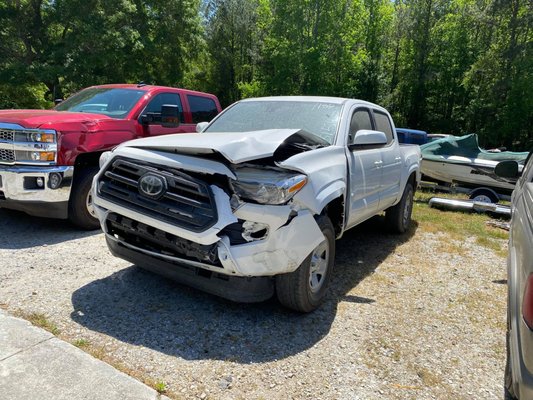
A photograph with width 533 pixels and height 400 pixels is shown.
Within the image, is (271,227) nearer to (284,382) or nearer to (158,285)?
(284,382)

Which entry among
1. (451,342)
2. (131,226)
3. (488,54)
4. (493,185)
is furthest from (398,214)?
(488,54)

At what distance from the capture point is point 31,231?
5.28m

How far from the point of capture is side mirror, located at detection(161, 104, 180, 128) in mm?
5742

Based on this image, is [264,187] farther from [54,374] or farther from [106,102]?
[106,102]

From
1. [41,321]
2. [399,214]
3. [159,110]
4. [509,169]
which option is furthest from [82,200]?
[509,169]

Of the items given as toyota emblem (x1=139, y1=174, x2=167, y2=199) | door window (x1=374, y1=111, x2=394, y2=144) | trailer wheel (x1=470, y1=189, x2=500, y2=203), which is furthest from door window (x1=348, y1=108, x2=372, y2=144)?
trailer wheel (x1=470, y1=189, x2=500, y2=203)

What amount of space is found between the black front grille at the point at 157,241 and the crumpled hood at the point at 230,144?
0.65 metres

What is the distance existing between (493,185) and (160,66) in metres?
22.0

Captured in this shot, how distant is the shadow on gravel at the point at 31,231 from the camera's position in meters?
4.86

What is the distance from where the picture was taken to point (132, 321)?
10.6ft

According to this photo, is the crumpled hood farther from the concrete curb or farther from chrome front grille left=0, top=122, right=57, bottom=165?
chrome front grille left=0, top=122, right=57, bottom=165

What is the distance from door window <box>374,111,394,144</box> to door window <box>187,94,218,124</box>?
3.31 metres

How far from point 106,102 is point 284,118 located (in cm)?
324

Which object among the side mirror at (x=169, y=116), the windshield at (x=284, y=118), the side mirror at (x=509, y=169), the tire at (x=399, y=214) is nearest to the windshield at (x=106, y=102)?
the side mirror at (x=169, y=116)
